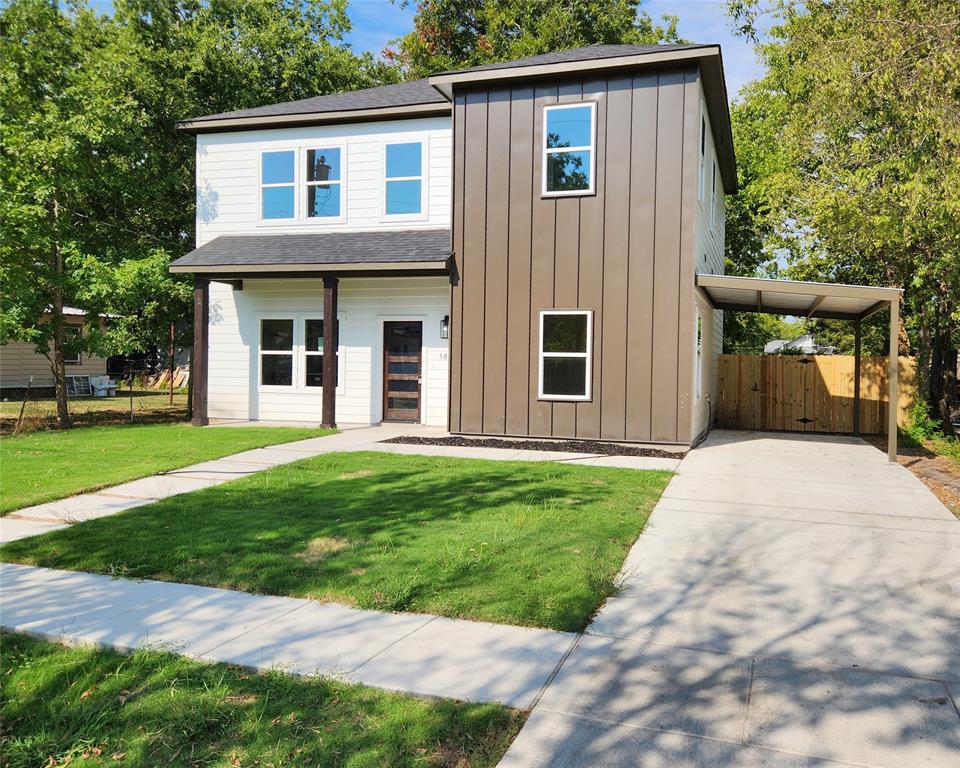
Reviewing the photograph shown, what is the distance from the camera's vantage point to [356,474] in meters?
8.55

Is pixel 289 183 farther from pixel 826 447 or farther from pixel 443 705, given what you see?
pixel 443 705

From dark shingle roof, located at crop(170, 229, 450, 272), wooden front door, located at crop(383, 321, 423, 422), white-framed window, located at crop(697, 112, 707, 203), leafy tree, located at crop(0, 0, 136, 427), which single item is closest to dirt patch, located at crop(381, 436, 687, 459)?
wooden front door, located at crop(383, 321, 423, 422)

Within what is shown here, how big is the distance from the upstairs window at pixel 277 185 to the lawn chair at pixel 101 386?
12415 mm

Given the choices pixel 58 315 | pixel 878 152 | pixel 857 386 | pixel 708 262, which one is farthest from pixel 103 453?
pixel 857 386

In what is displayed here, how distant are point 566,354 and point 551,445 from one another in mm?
1579

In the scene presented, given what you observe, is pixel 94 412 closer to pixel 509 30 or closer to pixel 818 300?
pixel 818 300

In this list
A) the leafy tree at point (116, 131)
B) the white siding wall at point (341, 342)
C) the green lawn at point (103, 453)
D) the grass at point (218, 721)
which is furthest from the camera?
the white siding wall at point (341, 342)

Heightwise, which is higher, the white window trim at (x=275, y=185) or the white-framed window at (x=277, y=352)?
the white window trim at (x=275, y=185)

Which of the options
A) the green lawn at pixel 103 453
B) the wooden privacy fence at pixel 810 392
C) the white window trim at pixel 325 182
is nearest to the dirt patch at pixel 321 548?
the green lawn at pixel 103 453

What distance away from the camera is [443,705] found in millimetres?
3090

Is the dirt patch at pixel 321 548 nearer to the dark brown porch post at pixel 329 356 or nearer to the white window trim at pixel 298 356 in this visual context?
the dark brown porch post at pixel 329 356

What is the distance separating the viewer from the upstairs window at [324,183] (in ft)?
47.9

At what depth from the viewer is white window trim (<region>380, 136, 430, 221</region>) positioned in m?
14.0

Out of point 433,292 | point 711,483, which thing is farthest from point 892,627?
point 433,292
